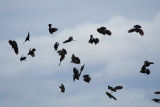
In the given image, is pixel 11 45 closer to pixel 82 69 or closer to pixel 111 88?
pixel 82 69

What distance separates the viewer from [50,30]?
51.3 ft

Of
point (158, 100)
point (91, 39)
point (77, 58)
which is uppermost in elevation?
point (91, 39)

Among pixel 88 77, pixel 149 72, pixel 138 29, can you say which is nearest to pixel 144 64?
pixel 149 72

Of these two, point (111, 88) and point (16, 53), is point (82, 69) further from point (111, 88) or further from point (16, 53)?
point (16, 53)

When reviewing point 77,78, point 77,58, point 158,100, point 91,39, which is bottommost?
point 158,100

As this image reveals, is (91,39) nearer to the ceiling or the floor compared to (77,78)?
nearer to the ceiling

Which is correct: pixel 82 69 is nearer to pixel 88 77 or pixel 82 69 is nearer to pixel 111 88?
pixel 88 77

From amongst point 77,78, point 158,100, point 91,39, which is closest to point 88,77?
point 77,78

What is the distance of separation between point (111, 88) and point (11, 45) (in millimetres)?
6951

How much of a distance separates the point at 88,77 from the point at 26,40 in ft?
15.1

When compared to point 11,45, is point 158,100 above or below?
below

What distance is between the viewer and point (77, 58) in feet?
50.1

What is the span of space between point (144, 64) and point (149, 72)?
61cm

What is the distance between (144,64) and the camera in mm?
15469
